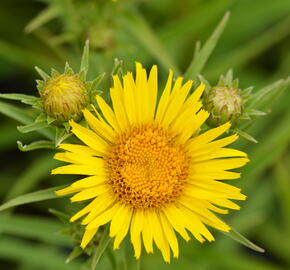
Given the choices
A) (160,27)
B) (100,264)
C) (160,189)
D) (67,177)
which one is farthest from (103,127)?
(160,27)

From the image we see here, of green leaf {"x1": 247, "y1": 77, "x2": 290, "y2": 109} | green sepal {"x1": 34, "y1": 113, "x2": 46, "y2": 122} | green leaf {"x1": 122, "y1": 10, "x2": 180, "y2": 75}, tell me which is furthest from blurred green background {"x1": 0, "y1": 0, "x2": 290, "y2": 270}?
green sepal {"x1": 34, "y1": 113, "x2": 46, "y2": 122}

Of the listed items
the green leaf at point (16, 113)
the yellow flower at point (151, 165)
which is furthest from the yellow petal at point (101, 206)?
the green leaf at point (16, 113)

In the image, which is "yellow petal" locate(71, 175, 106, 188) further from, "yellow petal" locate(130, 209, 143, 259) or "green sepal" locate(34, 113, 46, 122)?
"green sepal" locate(34, 113, 46, 122)

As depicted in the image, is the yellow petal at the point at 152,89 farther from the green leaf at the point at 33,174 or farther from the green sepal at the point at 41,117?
the green leaf at the point at 33,174

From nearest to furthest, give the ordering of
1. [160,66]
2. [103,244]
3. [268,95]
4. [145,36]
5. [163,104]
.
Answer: [103,244], [163,104], [268,95], [145,36], [160,66]

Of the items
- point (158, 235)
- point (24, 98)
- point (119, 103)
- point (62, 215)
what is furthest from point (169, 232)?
point (24, 98)

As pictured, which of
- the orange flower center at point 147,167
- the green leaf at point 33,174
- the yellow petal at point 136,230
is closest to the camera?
the yellow petal at point 136,230

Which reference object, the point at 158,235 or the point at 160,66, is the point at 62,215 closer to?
the point at 158,235

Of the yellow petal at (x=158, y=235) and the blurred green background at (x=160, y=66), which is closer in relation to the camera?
the yellow petal at (x=158, y=235)
